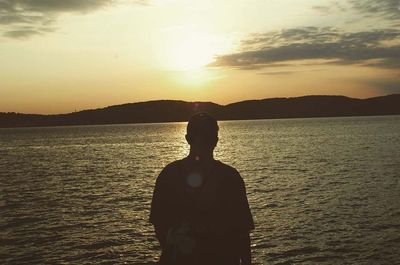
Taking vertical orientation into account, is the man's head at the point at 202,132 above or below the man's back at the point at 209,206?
above

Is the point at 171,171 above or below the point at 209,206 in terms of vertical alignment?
above

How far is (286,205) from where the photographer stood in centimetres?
3578

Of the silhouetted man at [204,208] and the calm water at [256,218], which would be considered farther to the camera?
the calm water at [256,218]

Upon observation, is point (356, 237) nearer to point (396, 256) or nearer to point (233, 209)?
point (396, 256)

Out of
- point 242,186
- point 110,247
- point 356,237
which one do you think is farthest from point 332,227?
point 242,186

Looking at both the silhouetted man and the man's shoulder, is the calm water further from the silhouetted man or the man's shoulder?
the man's shoulder

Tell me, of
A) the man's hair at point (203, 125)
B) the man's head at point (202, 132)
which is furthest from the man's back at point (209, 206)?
the man's hair at point (203, 125)

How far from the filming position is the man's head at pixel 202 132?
16.8 ft

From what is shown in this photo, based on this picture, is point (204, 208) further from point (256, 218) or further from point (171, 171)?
point (256, 218)

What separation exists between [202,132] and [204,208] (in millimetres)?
795

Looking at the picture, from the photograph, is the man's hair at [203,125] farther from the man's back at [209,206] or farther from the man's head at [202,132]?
the man's back at [209,206]

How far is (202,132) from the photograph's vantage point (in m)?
5.12

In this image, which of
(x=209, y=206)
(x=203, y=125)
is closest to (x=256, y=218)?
(x=209, y=206)

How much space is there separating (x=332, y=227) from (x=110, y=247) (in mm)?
12557
